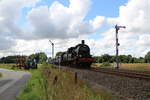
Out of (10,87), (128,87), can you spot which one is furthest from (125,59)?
(128,87)

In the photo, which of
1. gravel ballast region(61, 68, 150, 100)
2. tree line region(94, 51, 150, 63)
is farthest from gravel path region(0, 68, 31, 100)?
tree line region(94, 51, 150, 63)

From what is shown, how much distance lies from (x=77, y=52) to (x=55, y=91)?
29.1 meters

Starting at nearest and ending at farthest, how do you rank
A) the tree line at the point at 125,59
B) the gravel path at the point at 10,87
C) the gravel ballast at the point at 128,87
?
the gravel ballast at the point at 128,87
the gravel path at the point at 10,87
the tree line at the point at 125,59

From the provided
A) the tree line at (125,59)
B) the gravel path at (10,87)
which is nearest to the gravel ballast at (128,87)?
the gravel path at (10,87)

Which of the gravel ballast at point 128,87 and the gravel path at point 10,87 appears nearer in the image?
the gravel ballast at point 128,87

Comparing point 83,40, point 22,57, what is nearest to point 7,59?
point 22,57

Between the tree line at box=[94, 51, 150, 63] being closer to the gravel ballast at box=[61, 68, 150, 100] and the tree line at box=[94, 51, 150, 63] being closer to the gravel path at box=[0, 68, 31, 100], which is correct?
the gravel path at box=[0, 68, 31, 100]

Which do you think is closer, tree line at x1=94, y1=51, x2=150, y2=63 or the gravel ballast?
the gravel ballast

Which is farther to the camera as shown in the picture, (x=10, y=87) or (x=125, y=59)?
(x=125, y=59)

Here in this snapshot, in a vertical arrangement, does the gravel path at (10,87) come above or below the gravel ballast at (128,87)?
below

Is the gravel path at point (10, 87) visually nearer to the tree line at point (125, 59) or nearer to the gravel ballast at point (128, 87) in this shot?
the gravel ballast at point (128, 87)

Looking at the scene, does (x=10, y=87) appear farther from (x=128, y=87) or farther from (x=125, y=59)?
(x=125, y=59)

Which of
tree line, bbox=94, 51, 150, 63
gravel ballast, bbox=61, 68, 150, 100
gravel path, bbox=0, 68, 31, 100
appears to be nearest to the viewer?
gravel ballast, bbox=61, 68, 150, 100

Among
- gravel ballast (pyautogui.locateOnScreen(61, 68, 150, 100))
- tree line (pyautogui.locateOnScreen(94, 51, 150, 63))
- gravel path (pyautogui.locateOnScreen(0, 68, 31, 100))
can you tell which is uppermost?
tree line (pyautogui.locateOnScreen(94, 51, 150, 63))
